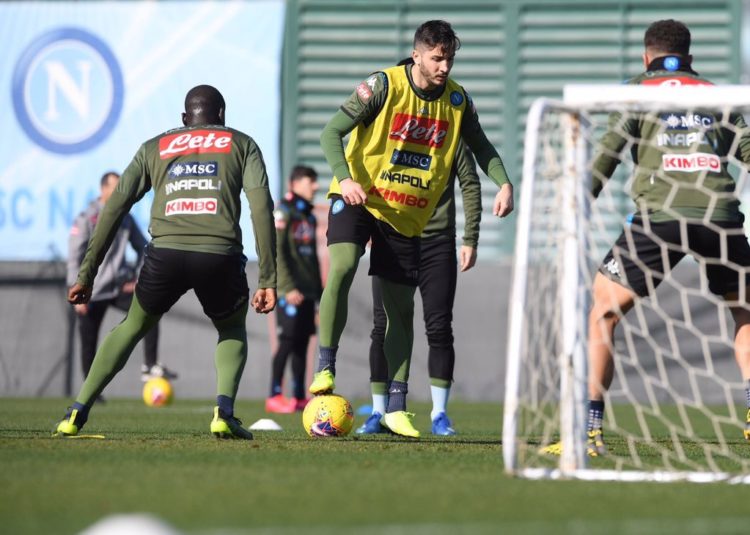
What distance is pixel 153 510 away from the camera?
4.14 metres

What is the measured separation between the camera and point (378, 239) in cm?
760

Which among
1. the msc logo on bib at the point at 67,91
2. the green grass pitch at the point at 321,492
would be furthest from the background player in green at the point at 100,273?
the green grass pitch at the point at 321,492

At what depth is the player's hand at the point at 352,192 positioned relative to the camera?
22.4 ft

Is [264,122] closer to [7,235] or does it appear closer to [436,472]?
[7,235]

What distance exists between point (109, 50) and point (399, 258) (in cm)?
910

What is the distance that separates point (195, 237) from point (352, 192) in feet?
2.81

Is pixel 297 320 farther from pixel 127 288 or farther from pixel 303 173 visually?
pixel 127 288

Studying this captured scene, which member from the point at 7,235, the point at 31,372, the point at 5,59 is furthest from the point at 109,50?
the point at 31,372

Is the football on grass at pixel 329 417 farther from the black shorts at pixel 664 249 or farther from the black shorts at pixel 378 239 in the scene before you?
the black shorts at pixel 664 249

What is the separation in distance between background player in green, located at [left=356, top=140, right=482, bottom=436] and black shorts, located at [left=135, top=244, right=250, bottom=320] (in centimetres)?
123

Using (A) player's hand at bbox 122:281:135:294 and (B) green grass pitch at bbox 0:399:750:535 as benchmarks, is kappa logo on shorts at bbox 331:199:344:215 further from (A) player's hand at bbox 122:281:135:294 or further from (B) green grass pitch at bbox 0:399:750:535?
(A) player's hand at bbox 122:281:135:294

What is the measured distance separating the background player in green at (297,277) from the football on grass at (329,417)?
413 cm

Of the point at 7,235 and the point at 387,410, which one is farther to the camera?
the point at 7,235

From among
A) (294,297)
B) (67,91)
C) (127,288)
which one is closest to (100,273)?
(127,288)
